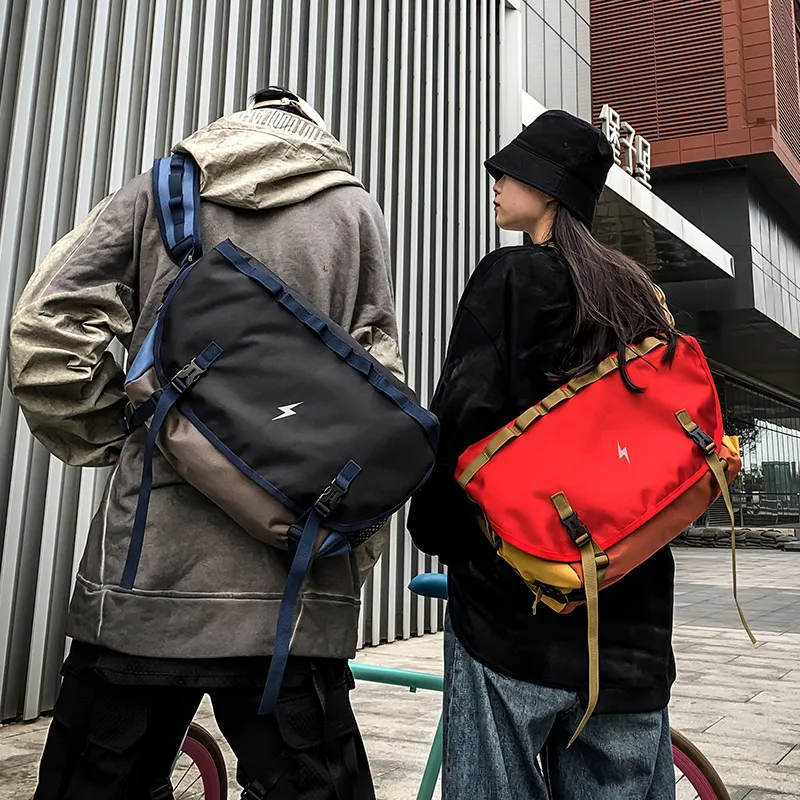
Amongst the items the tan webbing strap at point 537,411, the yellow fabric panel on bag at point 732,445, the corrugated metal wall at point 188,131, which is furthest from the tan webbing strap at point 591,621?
the corrugated metal wall at point 188,131

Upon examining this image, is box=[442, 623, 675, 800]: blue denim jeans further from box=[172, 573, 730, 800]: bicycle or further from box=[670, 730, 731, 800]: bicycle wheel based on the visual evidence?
box=[670, 730, 731, 800]: bicycle wheel

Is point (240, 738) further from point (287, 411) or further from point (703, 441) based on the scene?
point (703, 441)

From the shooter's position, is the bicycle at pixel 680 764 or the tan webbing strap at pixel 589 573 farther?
the bicycle at pixel 680 764

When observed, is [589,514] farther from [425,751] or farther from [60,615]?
[60,615]

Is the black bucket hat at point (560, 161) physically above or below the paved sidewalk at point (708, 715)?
above

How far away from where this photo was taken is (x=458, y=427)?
5.38 ft

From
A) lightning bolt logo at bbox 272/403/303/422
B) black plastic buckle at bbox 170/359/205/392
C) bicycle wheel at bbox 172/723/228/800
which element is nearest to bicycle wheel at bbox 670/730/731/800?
bicycle wheel at bbox 172/723/228/800

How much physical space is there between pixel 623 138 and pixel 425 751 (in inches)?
543

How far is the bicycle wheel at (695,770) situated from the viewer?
2.28 metres

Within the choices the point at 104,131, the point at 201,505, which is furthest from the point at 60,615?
the point at 201,505

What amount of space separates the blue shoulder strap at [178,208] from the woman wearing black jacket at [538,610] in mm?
521

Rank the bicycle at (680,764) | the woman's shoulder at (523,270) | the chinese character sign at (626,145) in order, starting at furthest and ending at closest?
the chinese character sign at (626,145) < the bicycle at (680,764) < the woman's shoulder at (523,270)

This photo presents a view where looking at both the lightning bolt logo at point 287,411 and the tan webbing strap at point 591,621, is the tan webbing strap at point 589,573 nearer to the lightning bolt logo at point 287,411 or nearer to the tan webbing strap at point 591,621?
the tan webbing strap at point 591,621

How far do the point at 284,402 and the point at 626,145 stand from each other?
15.7 meters
